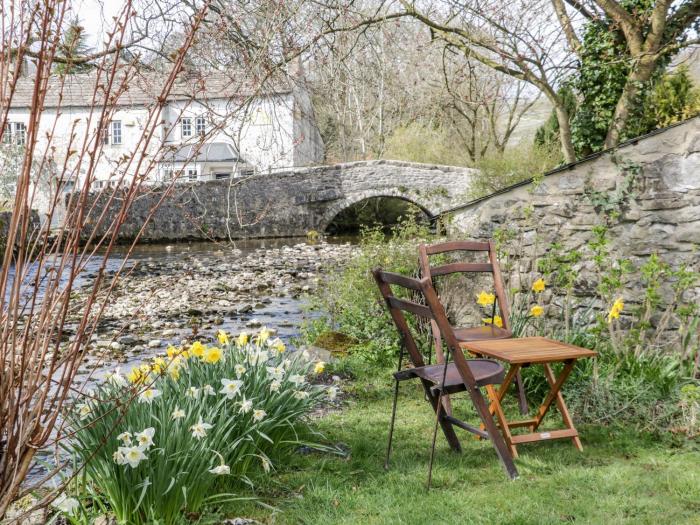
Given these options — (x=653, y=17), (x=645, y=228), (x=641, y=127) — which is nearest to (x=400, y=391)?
(x=645, y=228)

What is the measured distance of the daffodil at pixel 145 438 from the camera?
2.87 metres

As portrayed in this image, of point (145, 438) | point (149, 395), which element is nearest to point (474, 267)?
point (149, 395)

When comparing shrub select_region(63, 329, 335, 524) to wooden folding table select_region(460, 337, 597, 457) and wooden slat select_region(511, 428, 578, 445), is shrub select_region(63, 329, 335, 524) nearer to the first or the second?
wooden folding table select_region(460, 337, 597, 457)

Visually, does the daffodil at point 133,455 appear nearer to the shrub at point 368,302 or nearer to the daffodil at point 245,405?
the daffodil at point 245,405

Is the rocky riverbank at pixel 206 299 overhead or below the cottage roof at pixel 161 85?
below

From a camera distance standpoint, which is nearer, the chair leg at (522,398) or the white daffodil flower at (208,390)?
the white daffodil flower at (208,390)

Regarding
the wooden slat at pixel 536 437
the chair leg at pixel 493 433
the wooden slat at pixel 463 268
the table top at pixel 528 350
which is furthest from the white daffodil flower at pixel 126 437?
the wooden slat at pixel 463 268

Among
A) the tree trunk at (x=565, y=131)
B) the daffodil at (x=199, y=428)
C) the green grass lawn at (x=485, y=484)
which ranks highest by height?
the tree trunk at (x=565, y=131)

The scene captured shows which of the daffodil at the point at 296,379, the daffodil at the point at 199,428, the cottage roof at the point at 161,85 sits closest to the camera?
the cottage roof at the point at 161,85

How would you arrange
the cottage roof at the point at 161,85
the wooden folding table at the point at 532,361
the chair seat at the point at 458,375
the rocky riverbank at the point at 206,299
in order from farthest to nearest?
the rocky riverbank at the point at 206,299
the wooden folding table at the point at 532,361
the chair seat at the point at 458,375
the cottage roof at the point at 161,85

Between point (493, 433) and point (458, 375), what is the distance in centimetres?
38

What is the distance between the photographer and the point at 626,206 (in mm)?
5703

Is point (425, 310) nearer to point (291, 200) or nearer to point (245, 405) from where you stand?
point (245, 405)

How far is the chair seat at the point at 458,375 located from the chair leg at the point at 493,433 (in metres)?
0.07
